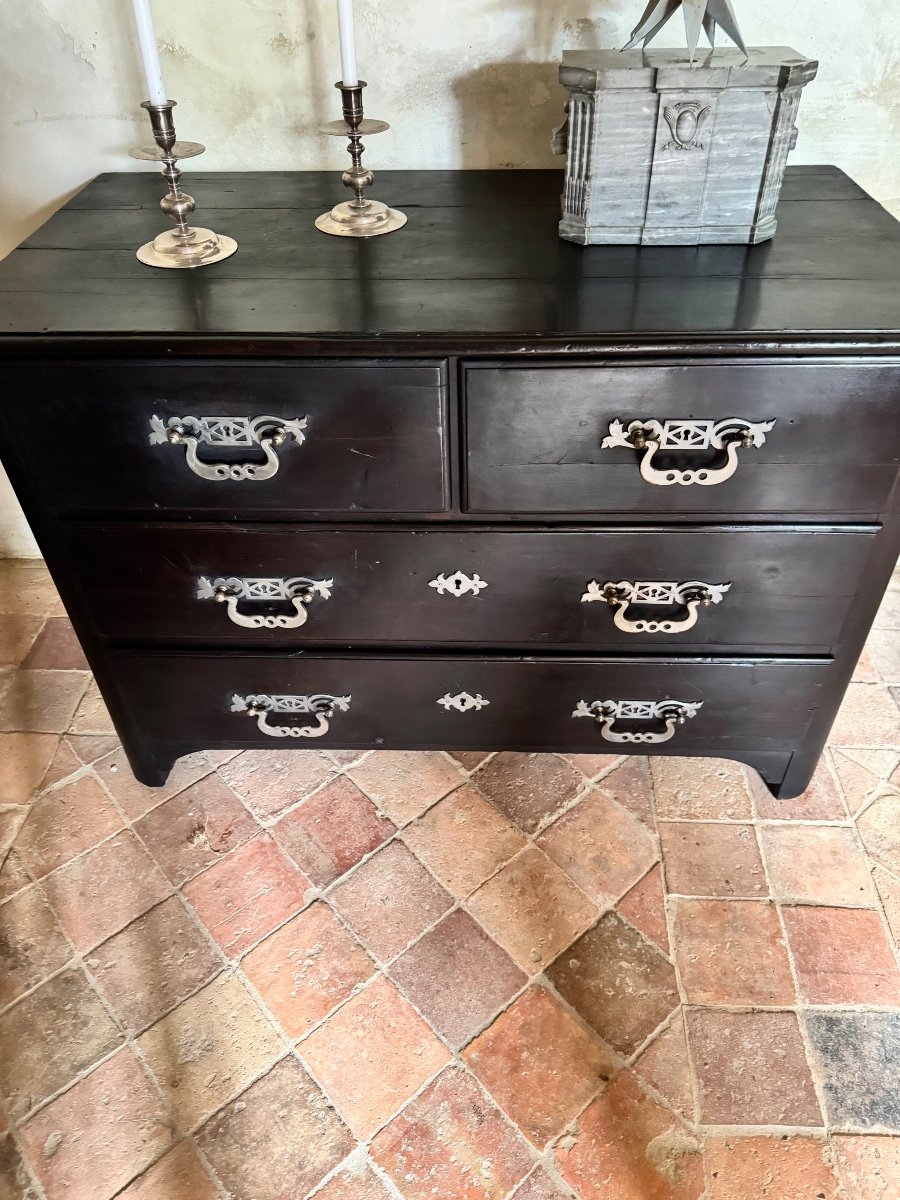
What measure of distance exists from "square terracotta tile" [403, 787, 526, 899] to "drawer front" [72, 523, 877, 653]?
0.38 m

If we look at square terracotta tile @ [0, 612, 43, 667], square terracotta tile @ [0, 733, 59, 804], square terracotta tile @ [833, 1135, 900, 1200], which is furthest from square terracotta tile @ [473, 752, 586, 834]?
square terracotta tile @ [0, 612, 43, 667]

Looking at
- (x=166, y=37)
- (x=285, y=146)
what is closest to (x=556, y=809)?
(x=285, y=146)

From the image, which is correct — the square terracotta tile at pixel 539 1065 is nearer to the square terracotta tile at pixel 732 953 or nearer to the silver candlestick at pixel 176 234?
the square terracotta tile at pixel 732 953

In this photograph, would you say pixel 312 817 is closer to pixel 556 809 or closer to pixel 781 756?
pixel 556 809

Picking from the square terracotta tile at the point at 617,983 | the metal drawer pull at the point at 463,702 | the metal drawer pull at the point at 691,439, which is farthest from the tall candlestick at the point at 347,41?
the square terracotta tile at the point at 617,983

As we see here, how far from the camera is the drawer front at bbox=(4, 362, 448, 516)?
103 centimetres

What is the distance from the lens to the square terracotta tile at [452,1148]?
109 centimetres

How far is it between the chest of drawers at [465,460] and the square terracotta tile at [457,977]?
1.13 ft

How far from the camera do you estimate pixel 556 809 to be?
1.53m

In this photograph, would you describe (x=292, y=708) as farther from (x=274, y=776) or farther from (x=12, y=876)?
(x=12, y=876)

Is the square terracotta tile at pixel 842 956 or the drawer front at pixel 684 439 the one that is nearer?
the drawer front at pixel 684 439

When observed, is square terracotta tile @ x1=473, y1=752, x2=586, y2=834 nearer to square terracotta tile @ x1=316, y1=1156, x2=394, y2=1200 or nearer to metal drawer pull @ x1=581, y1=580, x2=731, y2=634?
metal drawer pull @ x1=581, y1=580, x2=731, y2=634

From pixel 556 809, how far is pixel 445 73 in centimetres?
129

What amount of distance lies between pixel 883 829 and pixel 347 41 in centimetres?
153
